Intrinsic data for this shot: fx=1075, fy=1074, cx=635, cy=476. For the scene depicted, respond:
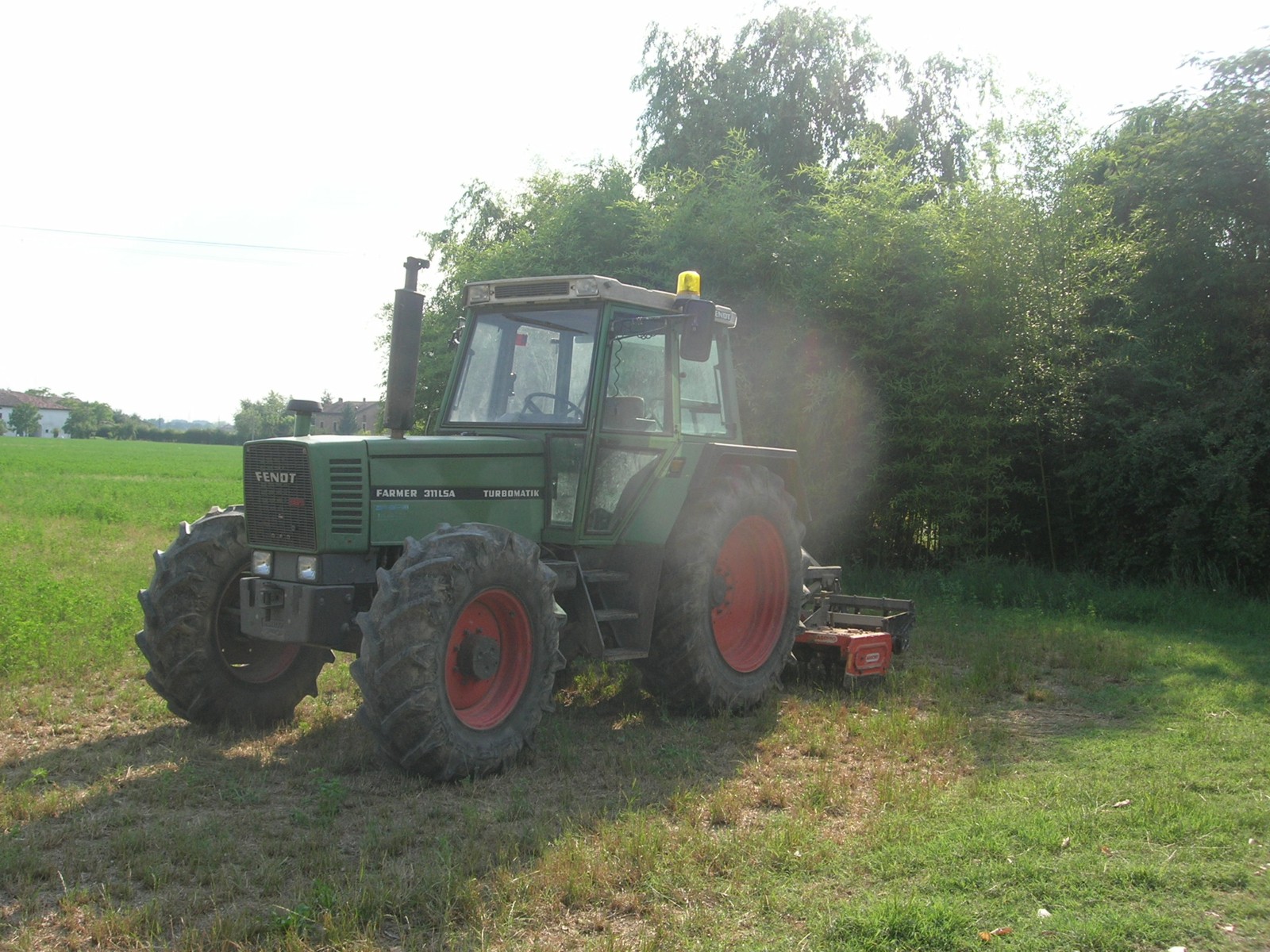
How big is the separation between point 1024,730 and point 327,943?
15.1 ft

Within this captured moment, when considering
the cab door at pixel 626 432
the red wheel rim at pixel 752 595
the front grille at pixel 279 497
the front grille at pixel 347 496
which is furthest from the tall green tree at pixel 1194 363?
the front grille at pixel 279 497

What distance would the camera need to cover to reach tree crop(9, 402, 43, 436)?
104000 mm

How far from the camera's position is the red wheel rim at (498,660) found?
5.29m

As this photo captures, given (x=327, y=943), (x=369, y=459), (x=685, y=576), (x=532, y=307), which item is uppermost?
(x=532, y=307)

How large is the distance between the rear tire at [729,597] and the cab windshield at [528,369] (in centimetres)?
107

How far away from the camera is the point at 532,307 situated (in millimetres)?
6562

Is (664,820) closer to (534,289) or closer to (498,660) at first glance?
(498,660)

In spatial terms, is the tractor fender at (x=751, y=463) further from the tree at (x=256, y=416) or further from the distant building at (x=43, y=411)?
the distant building at (x=43, y=411)

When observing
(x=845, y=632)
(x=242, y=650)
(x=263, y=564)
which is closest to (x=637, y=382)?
(x=263, y=564)

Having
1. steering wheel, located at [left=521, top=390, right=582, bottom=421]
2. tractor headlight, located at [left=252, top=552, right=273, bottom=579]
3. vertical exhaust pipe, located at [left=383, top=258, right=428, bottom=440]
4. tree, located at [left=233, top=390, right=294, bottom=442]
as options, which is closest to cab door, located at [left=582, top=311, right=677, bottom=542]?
steering wheel, located at [left=521, top=390, right=582, bottom=421]

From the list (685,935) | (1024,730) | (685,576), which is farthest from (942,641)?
(685,935)

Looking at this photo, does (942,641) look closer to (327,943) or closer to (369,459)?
(369,459)

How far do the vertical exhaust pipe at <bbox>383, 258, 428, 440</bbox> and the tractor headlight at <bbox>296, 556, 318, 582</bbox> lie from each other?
808 millimetres

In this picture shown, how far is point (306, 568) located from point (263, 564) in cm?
39
